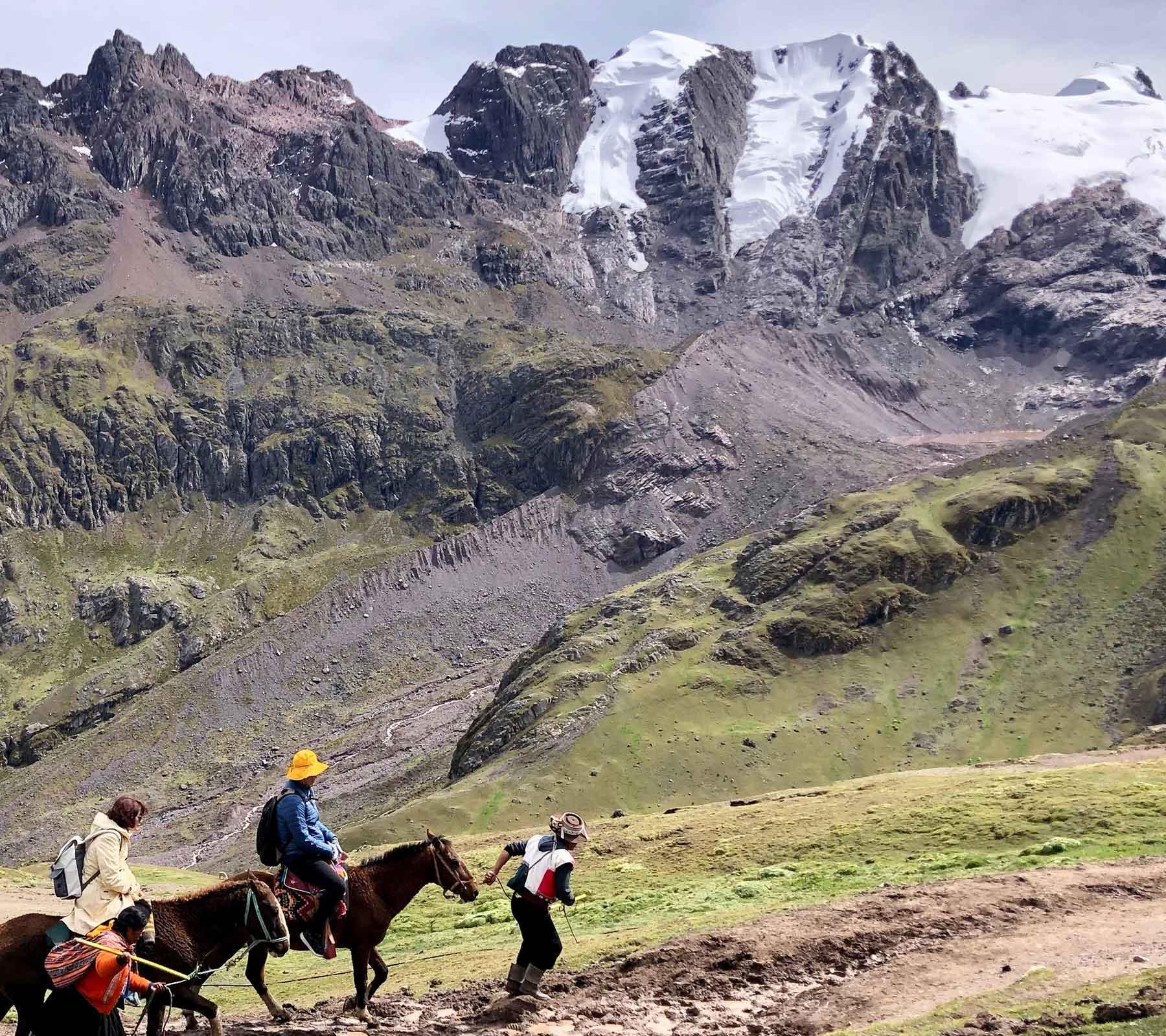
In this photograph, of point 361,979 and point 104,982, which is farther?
point 361,979

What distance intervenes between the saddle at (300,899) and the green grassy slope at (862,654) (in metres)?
102

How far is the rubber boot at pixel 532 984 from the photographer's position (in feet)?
76.7

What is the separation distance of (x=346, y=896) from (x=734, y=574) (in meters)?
166

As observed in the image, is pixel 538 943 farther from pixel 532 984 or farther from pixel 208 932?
pixel 208 932

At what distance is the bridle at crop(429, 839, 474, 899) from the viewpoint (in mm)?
23766

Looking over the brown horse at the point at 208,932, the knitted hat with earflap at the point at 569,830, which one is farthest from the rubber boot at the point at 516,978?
the brown horse at the point at 208,932

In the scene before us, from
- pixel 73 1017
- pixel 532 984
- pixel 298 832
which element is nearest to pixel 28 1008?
pixel 73 1017

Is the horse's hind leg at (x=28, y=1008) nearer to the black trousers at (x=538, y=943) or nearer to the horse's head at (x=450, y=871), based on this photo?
the horse's head at (x=450, y=871)

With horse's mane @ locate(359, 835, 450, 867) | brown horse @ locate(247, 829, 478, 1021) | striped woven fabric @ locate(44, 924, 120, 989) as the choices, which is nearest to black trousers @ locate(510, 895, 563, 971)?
brown horse @ locate(247, 829, 478, 1021)

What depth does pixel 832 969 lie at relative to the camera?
2481 centimetres

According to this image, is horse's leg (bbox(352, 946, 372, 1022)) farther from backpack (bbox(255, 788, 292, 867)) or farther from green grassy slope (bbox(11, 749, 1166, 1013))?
green grassy slope (bbox(11, 749, 1166, 1013))

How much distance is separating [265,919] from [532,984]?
5201 mm

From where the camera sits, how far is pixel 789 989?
23.9 meters

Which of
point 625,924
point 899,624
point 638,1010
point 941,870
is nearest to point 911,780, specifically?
point 941,870
